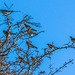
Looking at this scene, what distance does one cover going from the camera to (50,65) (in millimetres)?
10766

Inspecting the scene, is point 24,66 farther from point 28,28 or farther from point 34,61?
point 28,28

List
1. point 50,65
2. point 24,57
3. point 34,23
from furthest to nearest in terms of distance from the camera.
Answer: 1. point 50,65
2. point 24,57
3. point 34,23

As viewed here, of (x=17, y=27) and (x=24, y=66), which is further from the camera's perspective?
(x=24, y=66)

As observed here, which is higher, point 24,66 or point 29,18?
point 29,18

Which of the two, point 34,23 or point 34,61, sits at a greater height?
point 34,23

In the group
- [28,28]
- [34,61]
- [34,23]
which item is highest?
[28,28]

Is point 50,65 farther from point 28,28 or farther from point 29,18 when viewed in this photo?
point 29,18

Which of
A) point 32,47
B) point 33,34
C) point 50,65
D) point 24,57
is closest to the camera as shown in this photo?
point 33,34

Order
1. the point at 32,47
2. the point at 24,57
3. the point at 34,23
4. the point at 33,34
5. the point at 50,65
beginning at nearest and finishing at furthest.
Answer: the point at 34,23 → the point at 33,34 → the point at 24,57 → the point at 32,47 → the point at 50,65

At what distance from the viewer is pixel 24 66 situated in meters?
9.39

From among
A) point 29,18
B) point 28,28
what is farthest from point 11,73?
point 29,18

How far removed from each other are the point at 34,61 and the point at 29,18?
2120 millimetres

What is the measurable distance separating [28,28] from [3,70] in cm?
279

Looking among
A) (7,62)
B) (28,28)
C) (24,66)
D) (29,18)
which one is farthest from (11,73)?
(29,18)
